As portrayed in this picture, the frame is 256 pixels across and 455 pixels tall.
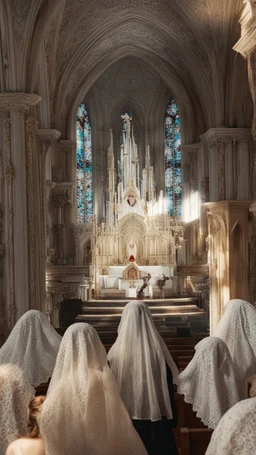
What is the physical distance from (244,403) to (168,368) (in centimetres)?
301

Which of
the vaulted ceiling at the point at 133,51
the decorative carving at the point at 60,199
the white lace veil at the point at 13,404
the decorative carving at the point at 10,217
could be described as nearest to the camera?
the white lace veil at the point at 13,404

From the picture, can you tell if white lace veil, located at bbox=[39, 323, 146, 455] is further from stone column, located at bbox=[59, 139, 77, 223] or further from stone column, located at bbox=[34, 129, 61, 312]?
stone column, located at bbox=[59, 139, 77, 223]

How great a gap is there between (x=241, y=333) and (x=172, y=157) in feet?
82.0

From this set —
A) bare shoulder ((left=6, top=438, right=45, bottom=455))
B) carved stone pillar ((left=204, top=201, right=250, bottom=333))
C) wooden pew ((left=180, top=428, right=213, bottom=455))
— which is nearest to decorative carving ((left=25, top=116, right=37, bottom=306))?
carved stone pillar ((left=204, top=201, right=250, bottom=333))

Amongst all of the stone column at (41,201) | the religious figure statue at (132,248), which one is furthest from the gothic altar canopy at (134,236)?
the stone column at (41,201)

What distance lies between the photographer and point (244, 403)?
229cm

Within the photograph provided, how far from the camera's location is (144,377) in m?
5.16

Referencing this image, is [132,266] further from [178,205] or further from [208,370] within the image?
[208,370]

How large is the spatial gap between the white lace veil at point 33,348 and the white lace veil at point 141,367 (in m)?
1.54

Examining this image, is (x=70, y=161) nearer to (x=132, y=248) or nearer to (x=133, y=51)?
(x=132, y=248)

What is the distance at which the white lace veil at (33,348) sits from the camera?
6.62 meters

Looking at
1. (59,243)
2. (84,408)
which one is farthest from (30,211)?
(59,243)

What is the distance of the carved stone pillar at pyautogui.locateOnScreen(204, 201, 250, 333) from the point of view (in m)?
14.7

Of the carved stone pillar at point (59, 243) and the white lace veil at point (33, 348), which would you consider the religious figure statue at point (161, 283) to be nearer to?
the carved stone pillar at point (59, 243)
